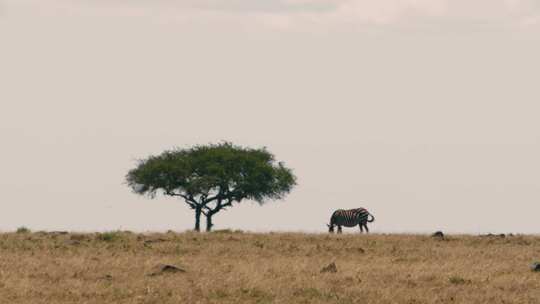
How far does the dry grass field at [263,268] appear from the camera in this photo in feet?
77.4

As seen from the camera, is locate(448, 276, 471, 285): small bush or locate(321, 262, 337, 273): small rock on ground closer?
locate(448, 276, 471, 285): small bush

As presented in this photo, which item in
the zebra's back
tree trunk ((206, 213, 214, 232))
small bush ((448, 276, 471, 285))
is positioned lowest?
small bush ((448, 276, 471, 285))

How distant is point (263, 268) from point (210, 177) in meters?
32.6

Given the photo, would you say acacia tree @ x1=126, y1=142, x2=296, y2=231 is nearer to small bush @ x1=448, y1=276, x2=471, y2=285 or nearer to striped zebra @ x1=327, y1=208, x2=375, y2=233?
striped zebra @ x1=327, y1=208, x2=375, y2=233

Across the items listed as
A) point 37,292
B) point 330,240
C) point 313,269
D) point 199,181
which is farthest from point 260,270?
point 199,181

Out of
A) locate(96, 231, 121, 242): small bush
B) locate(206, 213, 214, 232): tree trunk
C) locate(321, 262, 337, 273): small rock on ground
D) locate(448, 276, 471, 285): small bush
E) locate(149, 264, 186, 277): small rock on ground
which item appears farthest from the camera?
locate(206, 213, 214, 232): tree trunk

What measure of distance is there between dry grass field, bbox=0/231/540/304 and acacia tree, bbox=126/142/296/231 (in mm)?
20270

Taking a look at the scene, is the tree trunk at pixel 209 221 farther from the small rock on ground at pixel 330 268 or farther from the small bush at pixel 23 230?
the small rock on ground at pixel 330 268

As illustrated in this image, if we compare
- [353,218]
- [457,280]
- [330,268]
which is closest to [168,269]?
Result: [330,268]

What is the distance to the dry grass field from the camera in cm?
2358

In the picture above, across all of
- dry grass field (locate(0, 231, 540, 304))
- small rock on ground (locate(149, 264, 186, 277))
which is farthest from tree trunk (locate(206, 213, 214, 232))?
small rock on ground (locate(149, 264, 186, 277))

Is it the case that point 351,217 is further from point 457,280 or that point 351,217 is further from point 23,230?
point 457,280

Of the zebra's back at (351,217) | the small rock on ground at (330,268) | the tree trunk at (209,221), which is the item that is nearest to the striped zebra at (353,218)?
the zebra's back at (351,217)

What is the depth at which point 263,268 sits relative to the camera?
94.2 ft
